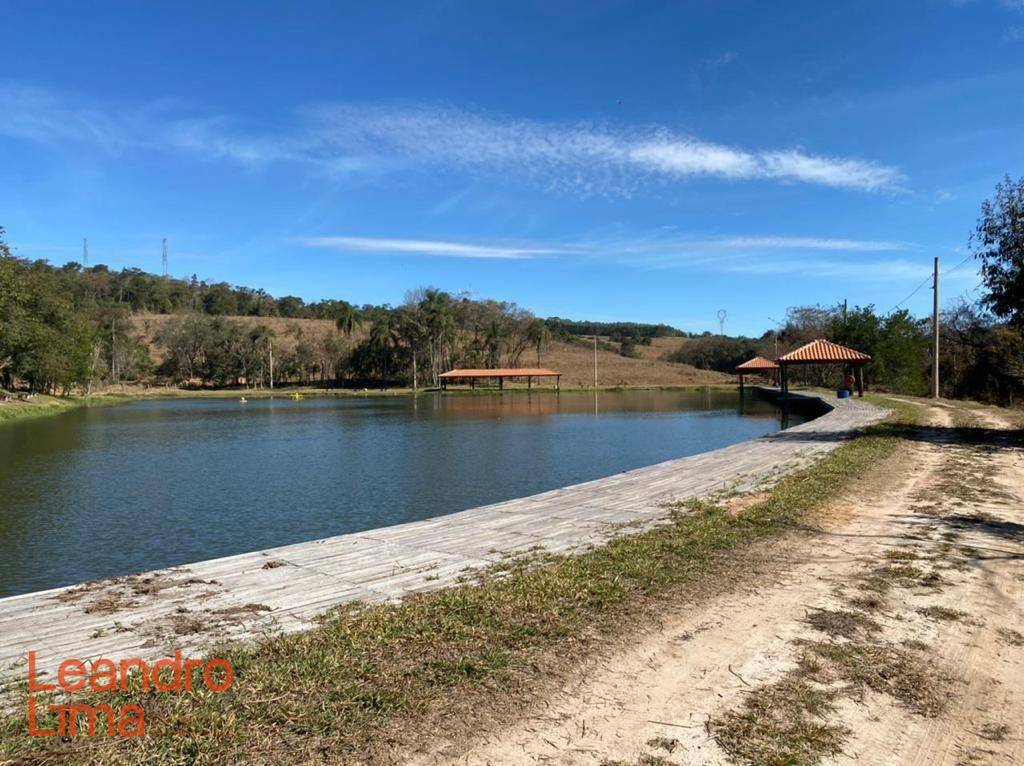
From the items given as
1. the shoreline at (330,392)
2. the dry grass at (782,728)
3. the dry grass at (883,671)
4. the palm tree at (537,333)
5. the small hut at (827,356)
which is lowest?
the shoreline at (330,392)

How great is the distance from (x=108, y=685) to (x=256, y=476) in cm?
1109

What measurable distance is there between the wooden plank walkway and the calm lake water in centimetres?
242

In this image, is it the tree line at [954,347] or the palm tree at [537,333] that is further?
the palm tree at [537,333]

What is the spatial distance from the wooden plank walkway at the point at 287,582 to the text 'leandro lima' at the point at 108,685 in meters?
0.18

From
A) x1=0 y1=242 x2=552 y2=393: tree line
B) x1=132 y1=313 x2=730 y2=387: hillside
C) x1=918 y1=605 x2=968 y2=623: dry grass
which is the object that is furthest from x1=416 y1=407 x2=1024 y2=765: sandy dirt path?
x1=132 y1=313 x2=730 y2=387: hillside

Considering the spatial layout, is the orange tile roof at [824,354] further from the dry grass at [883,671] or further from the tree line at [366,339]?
the dry grass at [883,671]

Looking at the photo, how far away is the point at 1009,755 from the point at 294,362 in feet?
235

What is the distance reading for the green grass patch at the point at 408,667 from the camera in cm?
249

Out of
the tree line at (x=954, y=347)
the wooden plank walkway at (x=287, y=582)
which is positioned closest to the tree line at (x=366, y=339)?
the tree line at (x=954, y=347)

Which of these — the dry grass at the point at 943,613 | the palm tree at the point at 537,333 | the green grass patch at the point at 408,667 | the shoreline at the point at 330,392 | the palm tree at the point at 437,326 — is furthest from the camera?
the palm tree at the point at 537,333

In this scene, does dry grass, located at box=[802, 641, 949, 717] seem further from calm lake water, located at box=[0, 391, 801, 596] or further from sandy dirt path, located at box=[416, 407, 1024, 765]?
calm lake water, located at box=[0, 391, 801, 596]

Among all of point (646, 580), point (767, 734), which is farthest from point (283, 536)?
point (767, 734)

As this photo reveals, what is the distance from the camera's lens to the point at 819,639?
3.64m

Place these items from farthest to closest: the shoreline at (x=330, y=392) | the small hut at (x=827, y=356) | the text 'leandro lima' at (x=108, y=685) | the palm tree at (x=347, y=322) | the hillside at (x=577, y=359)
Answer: the palm tree at (x=347, y=322) < the hillside at (x=577, y=359) < the shoreline at (x=330, y=392) < the small hut at (x=827, y=356) < the text 'leandro lima' at (x=108, y=685)
